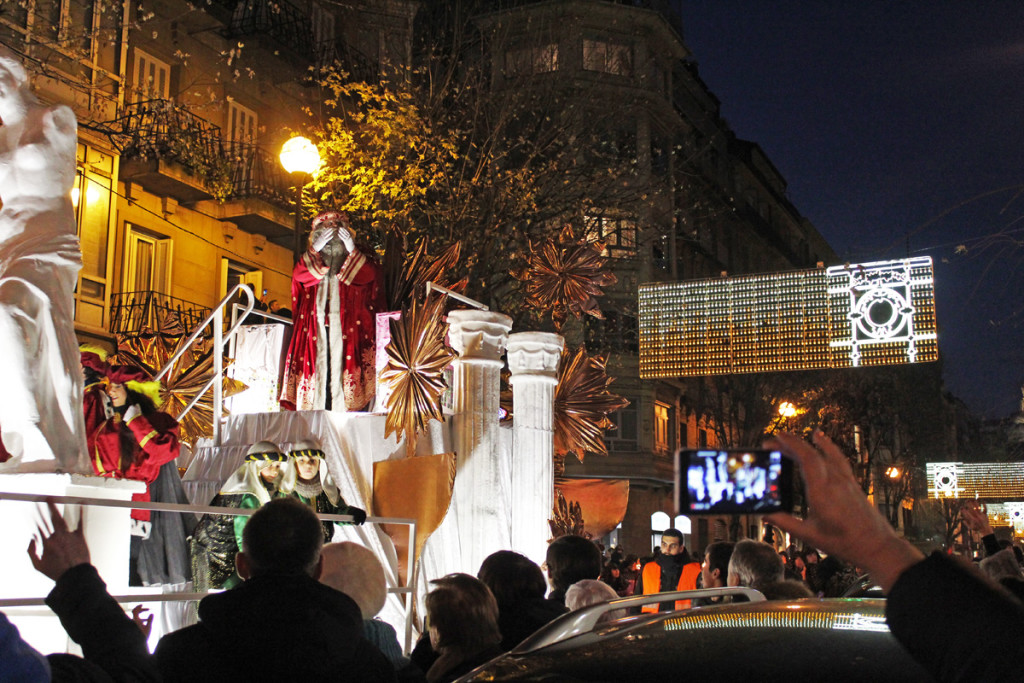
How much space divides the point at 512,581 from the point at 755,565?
137 cm

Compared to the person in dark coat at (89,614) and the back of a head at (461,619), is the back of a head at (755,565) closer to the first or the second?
the back of a head at (461,619)

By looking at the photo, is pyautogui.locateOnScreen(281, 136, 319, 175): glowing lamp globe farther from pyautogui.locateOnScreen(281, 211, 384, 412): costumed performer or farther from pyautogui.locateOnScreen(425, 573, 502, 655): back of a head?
pyautogui.locateOnScreen(425, 573, 502, 655): back of a head

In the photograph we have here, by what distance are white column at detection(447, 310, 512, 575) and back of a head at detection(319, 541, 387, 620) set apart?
612cm

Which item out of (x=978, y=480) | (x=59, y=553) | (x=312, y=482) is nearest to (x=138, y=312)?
(x=312, y=482)

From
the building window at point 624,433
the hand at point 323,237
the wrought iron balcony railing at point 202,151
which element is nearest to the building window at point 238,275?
the wrought iron balcony railing at point 202,151

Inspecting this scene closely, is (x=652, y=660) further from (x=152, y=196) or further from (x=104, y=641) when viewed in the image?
A: (x=152, y=196)

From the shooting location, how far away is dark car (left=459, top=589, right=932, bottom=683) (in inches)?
84.2

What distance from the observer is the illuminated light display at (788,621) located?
2.45 meters

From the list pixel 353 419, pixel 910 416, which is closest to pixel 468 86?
pixel 353 419

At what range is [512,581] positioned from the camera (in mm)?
4660

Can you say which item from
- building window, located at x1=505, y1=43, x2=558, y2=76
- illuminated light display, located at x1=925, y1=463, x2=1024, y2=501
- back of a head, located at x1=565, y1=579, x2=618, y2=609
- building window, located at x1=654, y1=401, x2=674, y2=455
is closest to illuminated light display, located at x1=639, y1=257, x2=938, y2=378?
building window, located at x1=505, y1=43, x2=558, y2=76

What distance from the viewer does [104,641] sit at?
208 cm

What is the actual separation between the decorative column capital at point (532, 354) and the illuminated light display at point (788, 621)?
828 centimetres

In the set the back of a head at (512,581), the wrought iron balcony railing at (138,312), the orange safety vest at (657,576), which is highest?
the wrought iron balcony railing at (138,312)
